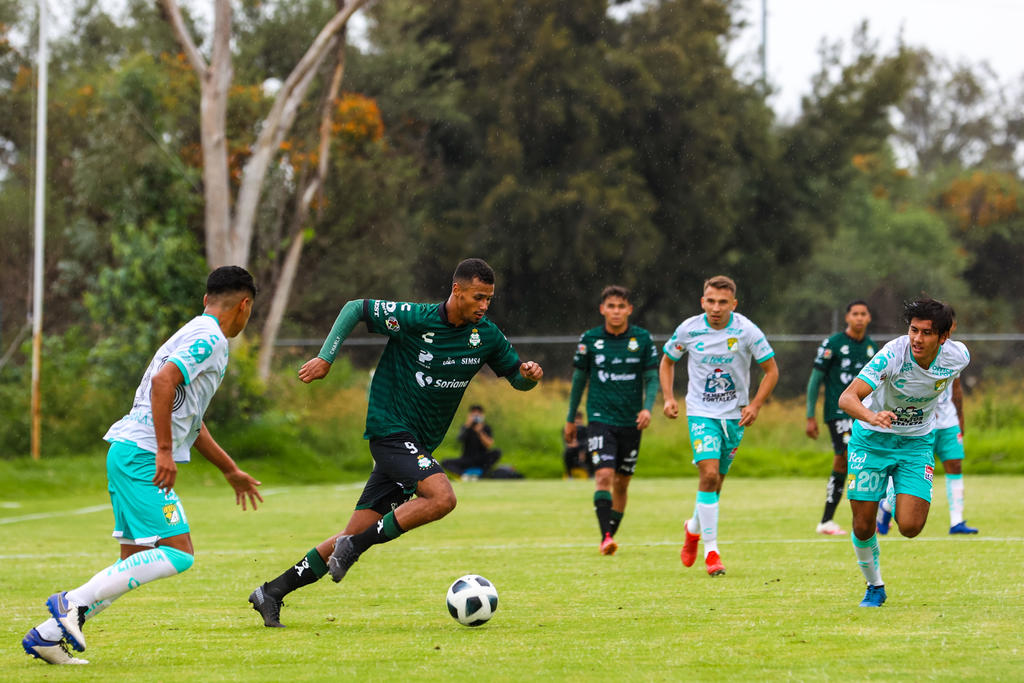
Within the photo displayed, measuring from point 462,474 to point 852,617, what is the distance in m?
16.8

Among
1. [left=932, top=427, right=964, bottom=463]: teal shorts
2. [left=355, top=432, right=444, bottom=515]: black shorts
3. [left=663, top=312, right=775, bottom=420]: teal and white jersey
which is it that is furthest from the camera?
[left=932, top=427, right=964, bottom=463]: teal shorts

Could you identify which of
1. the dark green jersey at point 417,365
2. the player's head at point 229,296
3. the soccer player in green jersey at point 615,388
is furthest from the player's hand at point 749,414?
the player's head at point 229,296

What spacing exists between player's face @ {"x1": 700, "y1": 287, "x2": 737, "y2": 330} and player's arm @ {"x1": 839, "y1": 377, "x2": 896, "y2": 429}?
9.84ft

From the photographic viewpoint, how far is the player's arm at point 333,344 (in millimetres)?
6598

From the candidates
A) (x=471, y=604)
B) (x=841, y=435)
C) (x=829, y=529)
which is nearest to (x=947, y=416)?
(x=841, y=435)

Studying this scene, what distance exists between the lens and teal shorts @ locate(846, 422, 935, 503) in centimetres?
732

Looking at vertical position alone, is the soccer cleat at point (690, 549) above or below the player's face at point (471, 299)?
below

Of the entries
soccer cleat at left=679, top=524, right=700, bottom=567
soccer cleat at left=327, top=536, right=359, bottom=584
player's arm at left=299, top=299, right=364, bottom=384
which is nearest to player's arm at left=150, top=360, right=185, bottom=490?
player's arm at left=299, top=299, right=364, bottom=384

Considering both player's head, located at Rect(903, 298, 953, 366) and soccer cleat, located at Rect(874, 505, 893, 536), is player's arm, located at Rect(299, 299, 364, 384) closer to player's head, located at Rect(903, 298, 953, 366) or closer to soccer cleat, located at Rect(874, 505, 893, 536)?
player's head, located at Rect(903, 298, 953, 366)

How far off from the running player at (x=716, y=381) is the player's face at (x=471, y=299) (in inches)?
119

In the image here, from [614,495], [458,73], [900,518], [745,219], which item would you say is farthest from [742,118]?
[900,518]

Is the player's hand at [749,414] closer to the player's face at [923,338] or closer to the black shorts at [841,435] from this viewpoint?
the player's face at [923,338]

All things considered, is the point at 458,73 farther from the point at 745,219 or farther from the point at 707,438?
the point at 707,438

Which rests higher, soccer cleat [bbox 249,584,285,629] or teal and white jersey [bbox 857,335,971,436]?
teal and white jersey [bbox 857,335,971,436]
